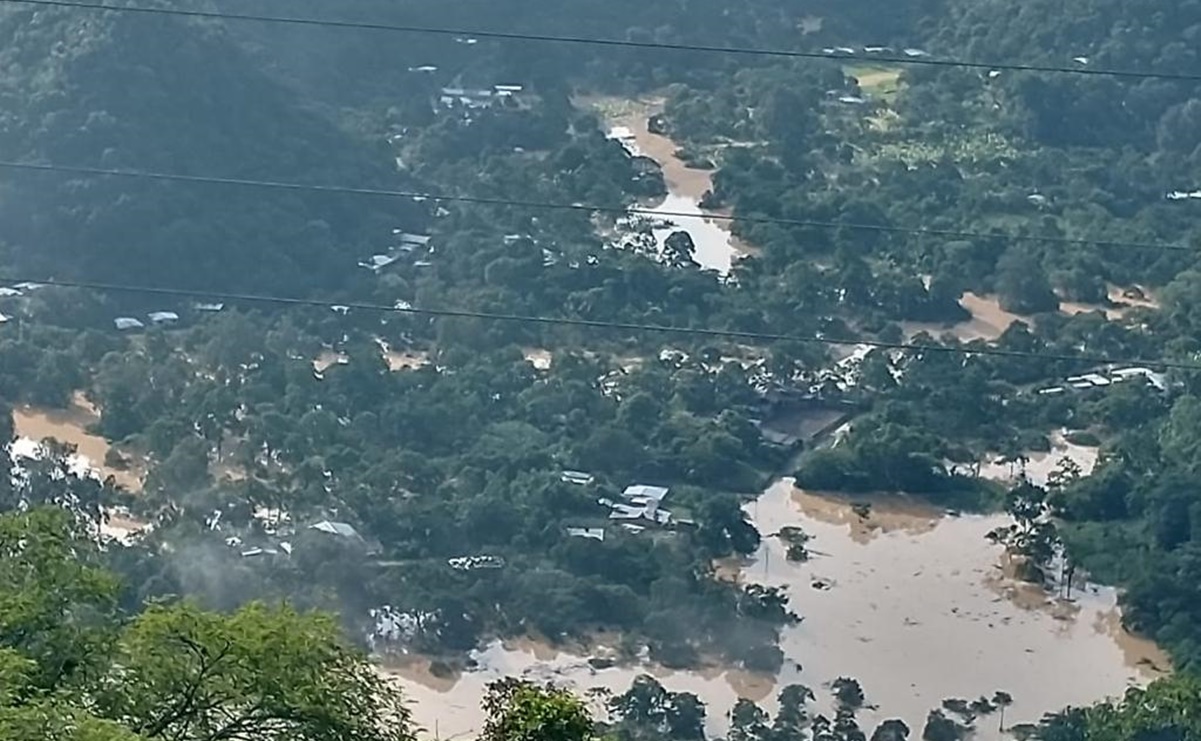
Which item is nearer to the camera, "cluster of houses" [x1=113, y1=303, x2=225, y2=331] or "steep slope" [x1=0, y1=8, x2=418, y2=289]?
"cluster of houses" [x1=113, y1=303, x2=225, y2=331]

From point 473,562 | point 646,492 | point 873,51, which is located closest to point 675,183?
point 873,51

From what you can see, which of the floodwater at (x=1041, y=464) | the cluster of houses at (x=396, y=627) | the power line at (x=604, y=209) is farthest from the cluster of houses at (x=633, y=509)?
the power line at (x=604, y=209)

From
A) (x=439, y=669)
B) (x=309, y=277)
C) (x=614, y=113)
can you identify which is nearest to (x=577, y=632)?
(x=439, y=669)

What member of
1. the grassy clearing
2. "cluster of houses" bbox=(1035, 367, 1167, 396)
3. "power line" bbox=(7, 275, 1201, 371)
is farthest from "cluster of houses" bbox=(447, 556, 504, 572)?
the grassy clearing

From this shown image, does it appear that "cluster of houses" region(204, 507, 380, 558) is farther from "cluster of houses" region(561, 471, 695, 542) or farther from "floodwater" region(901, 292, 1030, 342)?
"floodwater" region(901, 292, 1030, 342)

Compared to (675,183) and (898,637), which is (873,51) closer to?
(675,183)

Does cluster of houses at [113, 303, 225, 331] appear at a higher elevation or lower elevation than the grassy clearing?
lower
